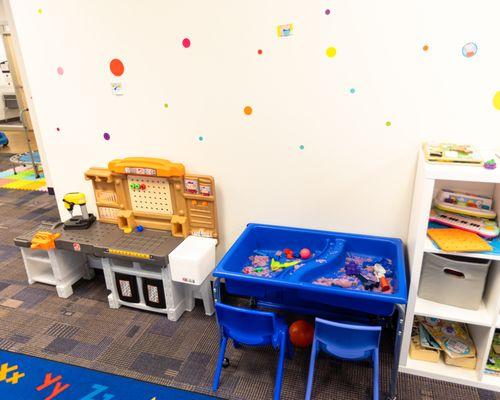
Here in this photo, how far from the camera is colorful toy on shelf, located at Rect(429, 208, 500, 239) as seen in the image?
170 cm

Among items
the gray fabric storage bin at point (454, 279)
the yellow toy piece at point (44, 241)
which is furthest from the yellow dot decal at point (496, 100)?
the yellow toy piece at point (44, 241)

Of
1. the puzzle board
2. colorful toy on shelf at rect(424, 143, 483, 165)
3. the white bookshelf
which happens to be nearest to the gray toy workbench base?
the puzzle board

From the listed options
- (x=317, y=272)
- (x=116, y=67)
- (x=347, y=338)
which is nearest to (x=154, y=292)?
(x=317, y=272)

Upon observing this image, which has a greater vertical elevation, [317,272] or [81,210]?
[81,210]

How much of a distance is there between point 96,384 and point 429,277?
1762 mm

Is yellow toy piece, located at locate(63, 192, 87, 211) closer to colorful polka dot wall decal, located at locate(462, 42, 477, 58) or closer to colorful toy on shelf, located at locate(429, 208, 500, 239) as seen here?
colorful toy on shelf, located at locate(429, 208, 500, 239)

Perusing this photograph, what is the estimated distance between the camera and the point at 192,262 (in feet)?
7.01

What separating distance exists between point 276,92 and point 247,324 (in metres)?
1.21

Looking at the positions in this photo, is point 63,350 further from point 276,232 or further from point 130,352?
point 276,232

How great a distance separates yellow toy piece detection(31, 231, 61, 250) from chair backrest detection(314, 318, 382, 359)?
1804 millimetres

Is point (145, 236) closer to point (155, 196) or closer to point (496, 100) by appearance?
point (155, 196)

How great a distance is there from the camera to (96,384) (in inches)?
76.2

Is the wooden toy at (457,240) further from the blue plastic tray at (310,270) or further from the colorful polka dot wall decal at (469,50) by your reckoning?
the colorful polka dot wall decal at (469,50)

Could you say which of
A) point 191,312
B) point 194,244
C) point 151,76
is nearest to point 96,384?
point 191,312
